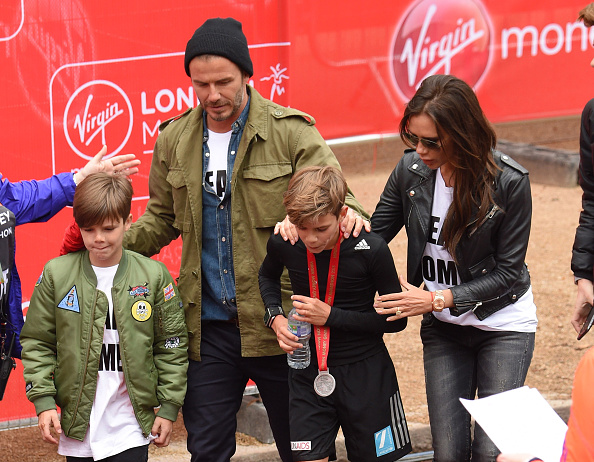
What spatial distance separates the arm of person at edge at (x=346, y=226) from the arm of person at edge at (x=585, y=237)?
1058mm

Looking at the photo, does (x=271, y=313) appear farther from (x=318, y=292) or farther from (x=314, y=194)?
(x=314, y=194)

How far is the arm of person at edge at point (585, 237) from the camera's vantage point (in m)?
4.19

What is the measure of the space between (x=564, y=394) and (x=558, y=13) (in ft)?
9.53

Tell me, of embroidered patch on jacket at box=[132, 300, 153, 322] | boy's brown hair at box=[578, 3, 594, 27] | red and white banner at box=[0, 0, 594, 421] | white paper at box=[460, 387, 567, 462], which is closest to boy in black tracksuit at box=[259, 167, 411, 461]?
embroidered patch on jacket at box=[132, 300, 153, 322]

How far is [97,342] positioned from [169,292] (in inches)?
14.4

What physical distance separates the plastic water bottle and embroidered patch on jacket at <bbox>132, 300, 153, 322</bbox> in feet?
1.86

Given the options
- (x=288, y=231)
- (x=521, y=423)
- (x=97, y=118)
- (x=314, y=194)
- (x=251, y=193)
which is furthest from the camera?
(x=97, y=118)

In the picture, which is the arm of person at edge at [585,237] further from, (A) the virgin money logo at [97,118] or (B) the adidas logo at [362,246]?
(A) the virgin money logo at [97,118]

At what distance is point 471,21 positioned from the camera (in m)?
6.92

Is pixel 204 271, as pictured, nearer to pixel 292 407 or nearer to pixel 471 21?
pixel 292 407

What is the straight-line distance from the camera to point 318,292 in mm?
3789

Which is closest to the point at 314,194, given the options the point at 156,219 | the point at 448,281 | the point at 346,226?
the point at 346,226

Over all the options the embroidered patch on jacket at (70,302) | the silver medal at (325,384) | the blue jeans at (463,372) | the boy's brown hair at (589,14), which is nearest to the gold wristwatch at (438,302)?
the blue jeans at (463,372)

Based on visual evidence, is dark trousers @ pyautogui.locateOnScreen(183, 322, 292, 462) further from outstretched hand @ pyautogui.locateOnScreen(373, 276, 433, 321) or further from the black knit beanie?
the black knit beanie
